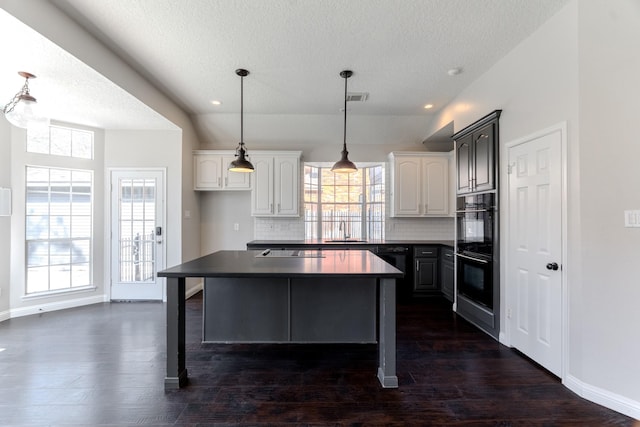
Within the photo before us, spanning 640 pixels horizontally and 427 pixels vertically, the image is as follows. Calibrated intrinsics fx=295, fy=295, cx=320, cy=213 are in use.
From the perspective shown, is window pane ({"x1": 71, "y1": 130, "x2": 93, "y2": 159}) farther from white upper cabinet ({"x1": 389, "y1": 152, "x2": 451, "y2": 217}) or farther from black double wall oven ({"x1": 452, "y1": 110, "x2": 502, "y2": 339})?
black double wall oven ({"x1": 452, "y1": 110, "x2": 502, "y2": 339})

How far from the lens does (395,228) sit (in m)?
5.18

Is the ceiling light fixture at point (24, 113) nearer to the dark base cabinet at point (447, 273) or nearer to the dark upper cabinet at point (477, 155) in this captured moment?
the dark upper cabinet at point (477, 155)

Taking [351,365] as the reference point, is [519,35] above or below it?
above

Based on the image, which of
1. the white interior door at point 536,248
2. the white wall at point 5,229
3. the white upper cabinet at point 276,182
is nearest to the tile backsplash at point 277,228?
the white upper cabinet at point 276,182

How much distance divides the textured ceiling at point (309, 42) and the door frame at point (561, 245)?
92 cm

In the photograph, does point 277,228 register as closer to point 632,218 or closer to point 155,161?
point 155,161

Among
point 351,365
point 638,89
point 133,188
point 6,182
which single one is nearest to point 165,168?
point 133,188

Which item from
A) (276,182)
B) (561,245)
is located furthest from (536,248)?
(276,182)

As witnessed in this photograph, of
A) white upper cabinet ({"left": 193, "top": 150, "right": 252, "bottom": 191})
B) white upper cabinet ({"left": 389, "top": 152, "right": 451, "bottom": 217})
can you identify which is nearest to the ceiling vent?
white upper cabinet ({"left": 389, "top": 152, "right": 451, "bottom": 217})

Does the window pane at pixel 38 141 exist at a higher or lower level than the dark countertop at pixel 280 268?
higher

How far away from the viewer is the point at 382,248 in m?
4.55

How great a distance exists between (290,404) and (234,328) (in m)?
1.10

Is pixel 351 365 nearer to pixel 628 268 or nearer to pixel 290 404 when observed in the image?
pixel 290 404

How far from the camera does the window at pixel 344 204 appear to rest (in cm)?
528
